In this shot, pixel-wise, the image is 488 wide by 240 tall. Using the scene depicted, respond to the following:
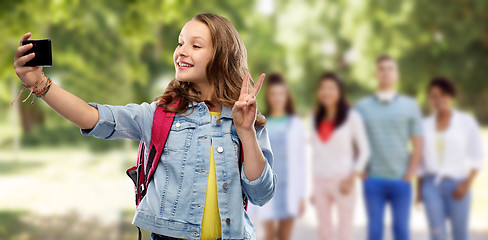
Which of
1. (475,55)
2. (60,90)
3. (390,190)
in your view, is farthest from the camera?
(475,55)

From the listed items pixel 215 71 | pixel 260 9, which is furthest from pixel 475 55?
pixel 215 71

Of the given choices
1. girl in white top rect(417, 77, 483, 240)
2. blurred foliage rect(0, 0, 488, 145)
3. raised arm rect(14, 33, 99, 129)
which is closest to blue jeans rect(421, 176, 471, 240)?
girl in white top rect(417, 77, 483, 240)

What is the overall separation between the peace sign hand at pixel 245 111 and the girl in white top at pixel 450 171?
407 cm

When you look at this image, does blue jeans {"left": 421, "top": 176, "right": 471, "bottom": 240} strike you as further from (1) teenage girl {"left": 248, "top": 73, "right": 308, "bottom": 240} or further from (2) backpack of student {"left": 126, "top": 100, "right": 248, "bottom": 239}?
(2) backpack of student {"left": 126, "top": 100, "right": 248, "bottom": 239}

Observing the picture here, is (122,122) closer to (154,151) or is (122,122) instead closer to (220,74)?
(154,151)

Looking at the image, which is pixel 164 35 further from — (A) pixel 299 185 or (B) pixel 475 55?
(B) pixel 475 55

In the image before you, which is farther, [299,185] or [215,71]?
[299,185]

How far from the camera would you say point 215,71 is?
6.41 feet

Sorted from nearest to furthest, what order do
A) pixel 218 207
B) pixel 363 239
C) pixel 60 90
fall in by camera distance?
1. pixel 60 90
2. pixel 218 207
3. pixel 363 239

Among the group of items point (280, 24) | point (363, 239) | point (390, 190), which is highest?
point (280, 24)

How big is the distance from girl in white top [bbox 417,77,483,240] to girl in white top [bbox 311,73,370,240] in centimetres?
61

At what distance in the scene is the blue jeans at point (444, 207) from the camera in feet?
17.9

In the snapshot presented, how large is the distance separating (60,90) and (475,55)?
27.4 ft

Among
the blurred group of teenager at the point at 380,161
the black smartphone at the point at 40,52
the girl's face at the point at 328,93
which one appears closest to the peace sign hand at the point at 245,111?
the black smartphone at the point at 40,52
